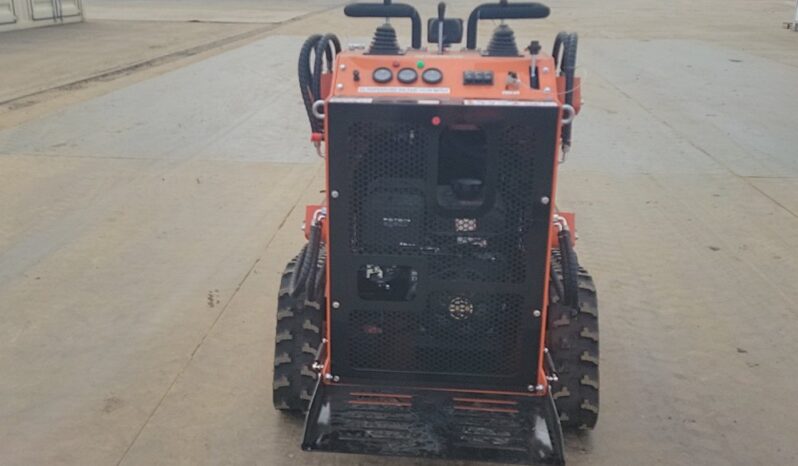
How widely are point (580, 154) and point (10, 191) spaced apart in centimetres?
530

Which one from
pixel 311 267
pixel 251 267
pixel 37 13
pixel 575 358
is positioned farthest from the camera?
pixel 37 13

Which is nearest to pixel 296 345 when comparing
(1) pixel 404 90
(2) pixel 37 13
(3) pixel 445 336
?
(3) pixel 445 336

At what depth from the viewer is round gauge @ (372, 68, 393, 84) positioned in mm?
2697

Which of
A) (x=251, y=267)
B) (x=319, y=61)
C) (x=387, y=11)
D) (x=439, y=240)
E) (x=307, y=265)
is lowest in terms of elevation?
(x=251, y=267)

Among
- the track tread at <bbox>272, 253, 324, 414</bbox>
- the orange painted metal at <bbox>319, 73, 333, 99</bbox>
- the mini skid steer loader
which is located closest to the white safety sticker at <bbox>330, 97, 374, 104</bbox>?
the mini skid steer loader

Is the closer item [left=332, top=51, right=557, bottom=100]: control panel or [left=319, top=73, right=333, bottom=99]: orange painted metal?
[left=332, top=51, right=557, bottom=100]: control panel

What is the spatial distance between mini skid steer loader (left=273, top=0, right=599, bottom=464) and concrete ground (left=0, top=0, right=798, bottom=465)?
1.49 feet

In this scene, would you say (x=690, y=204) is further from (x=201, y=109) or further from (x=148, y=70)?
(x=148, y=70)

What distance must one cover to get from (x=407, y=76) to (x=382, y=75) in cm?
9

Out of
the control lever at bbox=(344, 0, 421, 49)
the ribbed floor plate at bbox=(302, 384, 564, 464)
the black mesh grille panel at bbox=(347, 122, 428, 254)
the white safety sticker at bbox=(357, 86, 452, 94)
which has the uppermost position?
the control lever at bbox=(344, 0, 421, 49)

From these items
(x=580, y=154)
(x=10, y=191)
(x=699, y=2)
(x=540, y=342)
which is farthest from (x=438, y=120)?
(x=699, y=2)

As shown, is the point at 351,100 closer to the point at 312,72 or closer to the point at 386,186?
the point at 386,186

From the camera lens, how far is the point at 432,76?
2.69 m

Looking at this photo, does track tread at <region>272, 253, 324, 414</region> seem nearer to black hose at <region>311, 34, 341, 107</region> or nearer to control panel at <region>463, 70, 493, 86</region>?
black hose at <region>311, 34, 341, 107</region>
